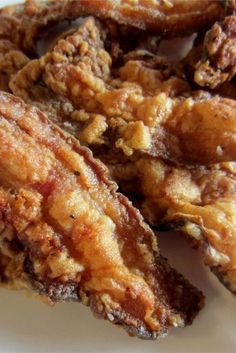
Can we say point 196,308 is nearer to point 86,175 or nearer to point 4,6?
point 86,175

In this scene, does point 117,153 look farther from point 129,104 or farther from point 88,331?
point 88,331

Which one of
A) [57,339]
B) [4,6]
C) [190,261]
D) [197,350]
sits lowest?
[57,339]

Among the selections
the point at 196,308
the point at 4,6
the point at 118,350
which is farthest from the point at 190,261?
the point at 4,6

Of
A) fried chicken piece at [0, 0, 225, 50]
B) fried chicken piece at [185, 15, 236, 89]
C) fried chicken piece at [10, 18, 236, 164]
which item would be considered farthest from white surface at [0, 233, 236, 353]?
fried chicken piece at [0, 0, 225, 50]

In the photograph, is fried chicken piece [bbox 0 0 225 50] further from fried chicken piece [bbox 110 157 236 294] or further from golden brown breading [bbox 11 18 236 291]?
fried chicken piece [bbox 110 157 236 294]

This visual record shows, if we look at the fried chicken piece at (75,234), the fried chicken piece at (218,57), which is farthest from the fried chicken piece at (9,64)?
the fried chicken piece at (218,57)

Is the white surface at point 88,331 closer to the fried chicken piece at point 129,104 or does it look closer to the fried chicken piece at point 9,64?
the fried chicken piece at point 129,104
